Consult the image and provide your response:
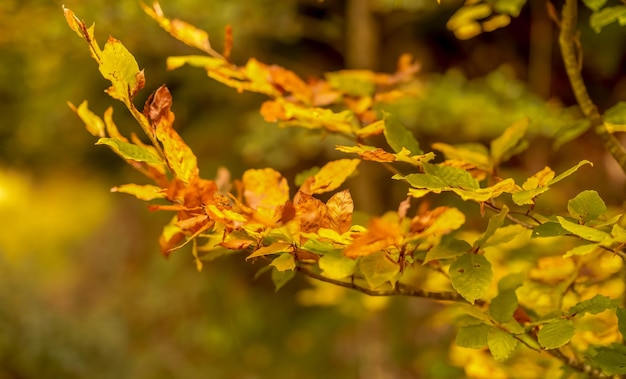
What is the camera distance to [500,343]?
64cm

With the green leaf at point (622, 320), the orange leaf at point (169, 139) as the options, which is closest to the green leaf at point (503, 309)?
the green leaf at point (622, 320)

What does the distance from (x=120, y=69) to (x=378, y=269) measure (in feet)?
0.92

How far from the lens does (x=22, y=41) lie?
2.06m

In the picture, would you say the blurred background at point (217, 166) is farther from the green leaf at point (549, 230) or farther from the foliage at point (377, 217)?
the green leaf at point (549, 230)

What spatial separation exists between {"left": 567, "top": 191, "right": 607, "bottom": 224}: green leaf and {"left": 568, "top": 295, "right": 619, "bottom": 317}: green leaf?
0.25 feet

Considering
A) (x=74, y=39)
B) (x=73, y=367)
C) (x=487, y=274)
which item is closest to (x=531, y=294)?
(x=487, y=274)

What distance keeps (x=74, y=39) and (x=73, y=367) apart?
1287mm

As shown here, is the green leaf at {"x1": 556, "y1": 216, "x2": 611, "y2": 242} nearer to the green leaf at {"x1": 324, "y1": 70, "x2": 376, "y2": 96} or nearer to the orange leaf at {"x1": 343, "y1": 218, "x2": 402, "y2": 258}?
the orange leaf at {"x1": 343, "y1": 218, "x2": 402, "y2": 258}

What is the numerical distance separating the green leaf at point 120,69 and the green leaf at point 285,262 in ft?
0.61

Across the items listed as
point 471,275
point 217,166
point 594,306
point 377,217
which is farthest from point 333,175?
point 217,166

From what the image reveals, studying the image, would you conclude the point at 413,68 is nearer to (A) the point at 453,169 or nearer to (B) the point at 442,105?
(A) the point at 453,169

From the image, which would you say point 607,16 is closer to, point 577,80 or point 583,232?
point 577,80

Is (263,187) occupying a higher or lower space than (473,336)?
higher

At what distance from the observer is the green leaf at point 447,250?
624mm
